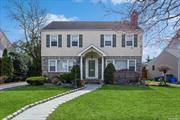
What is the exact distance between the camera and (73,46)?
39938 mm

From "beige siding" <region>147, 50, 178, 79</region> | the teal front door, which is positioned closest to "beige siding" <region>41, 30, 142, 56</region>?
the teal front door

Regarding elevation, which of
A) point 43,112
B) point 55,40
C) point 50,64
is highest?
point 55,40

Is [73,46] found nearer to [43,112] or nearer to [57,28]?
[57,28]

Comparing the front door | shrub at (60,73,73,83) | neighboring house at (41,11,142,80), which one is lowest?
shrub at (60,73,73,83)

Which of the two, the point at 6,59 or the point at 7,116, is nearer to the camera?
the point at 7,116

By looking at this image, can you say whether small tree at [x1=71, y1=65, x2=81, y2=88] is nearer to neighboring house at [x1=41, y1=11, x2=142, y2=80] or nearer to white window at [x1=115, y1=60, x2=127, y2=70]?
neighboring house at [x1=41, y1=11, x2=142, y2=80]

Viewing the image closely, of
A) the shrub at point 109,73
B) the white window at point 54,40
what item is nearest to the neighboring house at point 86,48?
the white window at point 54,40

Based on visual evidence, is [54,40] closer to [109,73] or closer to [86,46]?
[86,46]

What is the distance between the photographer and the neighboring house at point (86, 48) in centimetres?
3959

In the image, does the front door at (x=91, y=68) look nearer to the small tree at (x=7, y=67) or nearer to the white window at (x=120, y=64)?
the white window at (x=120, y=64)

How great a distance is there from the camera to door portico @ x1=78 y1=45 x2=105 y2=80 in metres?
39.0

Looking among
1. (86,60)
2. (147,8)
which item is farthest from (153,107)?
(86,60)

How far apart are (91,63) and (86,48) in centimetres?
183

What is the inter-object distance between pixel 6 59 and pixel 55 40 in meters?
6.00
